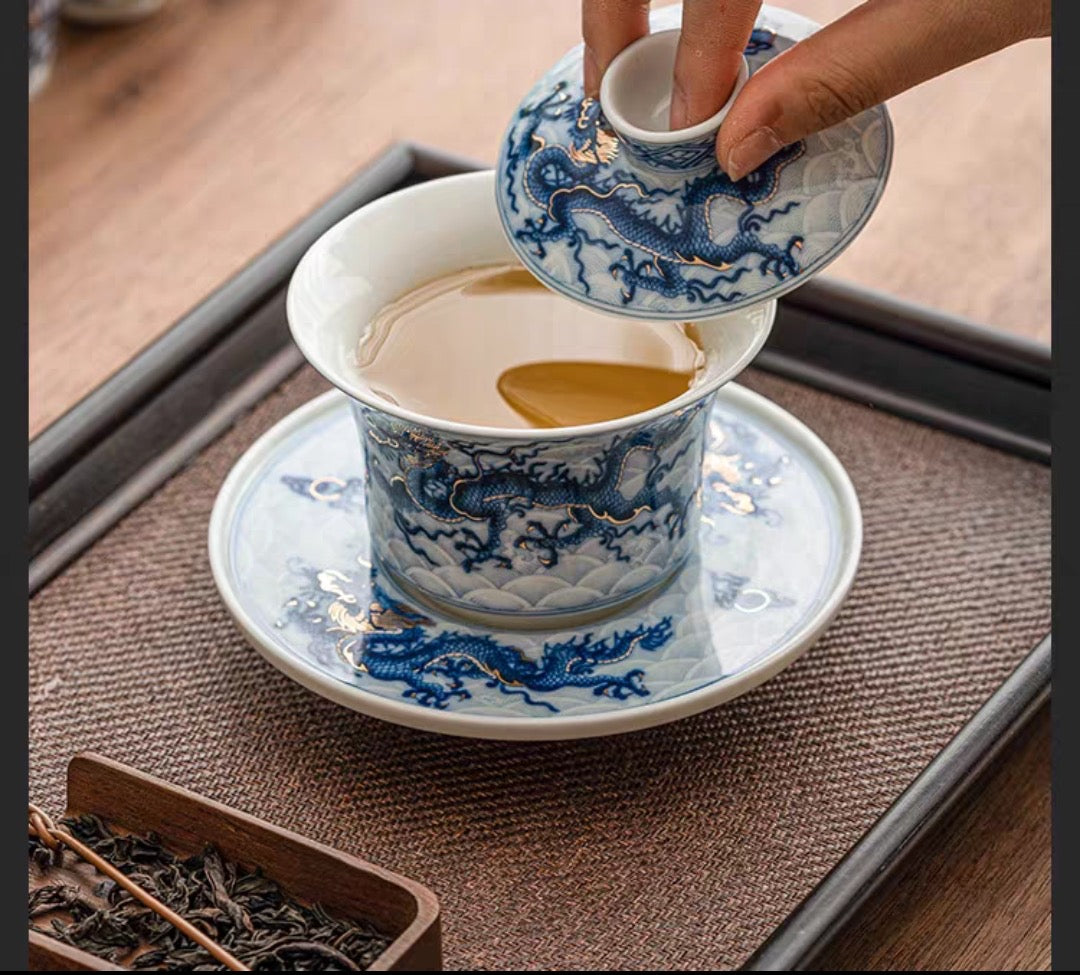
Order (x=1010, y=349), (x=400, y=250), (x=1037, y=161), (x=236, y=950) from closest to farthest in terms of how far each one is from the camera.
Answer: (x=236, y=950) → (x=400, y=250) → (x=1010, y=349) → (x=1037, y=161)

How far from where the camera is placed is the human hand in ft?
2.45

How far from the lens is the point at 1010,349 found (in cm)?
109

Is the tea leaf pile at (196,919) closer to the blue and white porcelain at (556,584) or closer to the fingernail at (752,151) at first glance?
the blue and white porcelain at (556,584)

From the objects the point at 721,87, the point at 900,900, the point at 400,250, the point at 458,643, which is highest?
the point at 721,87

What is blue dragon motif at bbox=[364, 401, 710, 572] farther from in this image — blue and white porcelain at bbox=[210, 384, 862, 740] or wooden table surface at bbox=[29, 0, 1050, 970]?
wooden table surface at bbox=[29, 0, 1050, 970]

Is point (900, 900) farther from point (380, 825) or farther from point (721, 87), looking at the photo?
point (721, 87)

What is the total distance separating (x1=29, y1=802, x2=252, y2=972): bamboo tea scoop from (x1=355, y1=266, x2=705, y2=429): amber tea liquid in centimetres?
26


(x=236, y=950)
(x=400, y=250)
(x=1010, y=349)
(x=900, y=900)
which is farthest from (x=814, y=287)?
(x=236, y=950)

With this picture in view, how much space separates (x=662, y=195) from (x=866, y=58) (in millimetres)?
116

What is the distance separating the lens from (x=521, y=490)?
32.6 inches

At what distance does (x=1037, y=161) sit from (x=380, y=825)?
0.86 metres

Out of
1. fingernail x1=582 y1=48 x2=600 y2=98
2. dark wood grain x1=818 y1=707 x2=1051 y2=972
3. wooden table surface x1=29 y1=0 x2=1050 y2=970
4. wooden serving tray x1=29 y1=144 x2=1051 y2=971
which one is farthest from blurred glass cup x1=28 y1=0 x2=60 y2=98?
dark wood grain x1=818 y1=707 x2=1051 y2=972

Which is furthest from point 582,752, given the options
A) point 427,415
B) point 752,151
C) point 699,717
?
point 752,151

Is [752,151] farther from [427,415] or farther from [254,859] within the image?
[254,859]
